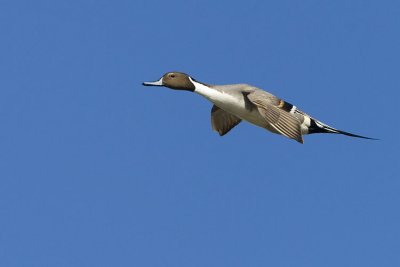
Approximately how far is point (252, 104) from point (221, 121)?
2461 millimetres

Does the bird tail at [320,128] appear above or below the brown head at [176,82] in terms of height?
below

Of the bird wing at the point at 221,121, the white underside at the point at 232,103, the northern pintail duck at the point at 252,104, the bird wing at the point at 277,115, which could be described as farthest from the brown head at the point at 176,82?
the bird wing at the point at 221,121

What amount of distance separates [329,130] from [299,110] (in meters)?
0.78

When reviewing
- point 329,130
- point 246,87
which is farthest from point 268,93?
point 329,130

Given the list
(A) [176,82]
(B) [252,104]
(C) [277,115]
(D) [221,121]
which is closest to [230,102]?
(B) [252,104]

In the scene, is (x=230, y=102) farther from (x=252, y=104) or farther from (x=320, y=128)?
(x=320, y=128)

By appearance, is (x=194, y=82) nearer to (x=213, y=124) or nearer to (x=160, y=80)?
(x=160, y=80)

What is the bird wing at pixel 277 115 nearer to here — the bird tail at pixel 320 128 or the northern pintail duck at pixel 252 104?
the northern pintail duck at pixel 252 104

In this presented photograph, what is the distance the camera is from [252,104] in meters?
16.6

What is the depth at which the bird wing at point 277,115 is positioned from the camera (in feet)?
52.1

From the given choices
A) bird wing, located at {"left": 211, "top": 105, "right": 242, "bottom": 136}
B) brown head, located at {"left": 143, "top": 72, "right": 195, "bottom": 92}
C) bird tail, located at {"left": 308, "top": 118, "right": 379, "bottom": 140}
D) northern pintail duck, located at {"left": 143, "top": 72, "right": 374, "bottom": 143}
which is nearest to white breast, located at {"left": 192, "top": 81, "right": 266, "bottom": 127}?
northern pintail duck, located at {"left": 143, "top": 72, "right": 374, "bottom": 143}

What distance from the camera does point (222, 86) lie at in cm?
1703

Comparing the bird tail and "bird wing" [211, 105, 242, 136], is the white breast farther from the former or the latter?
"bird wing" [211, 105, 242, 136]

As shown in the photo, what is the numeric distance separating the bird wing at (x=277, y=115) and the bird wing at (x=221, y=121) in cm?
236
